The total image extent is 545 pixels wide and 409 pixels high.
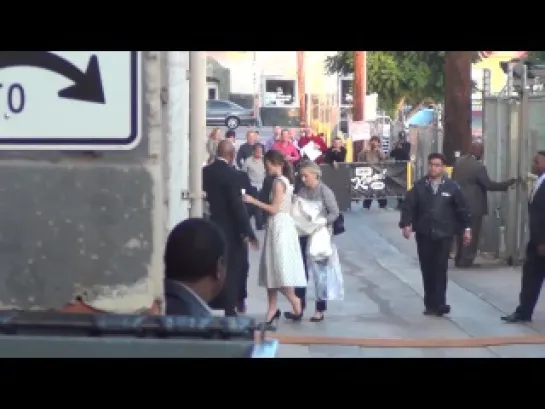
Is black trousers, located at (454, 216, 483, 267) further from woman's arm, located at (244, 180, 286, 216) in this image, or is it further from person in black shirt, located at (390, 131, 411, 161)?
person in black shirt, located at (390, 131, 411, 161)

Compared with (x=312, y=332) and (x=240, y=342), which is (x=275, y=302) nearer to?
(x=312, y=332)

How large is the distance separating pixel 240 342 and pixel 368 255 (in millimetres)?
14708

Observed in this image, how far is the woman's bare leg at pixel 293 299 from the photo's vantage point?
11.1m

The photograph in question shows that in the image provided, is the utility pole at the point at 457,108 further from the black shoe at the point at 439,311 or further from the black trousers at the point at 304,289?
the black trousers at the point at 304,289

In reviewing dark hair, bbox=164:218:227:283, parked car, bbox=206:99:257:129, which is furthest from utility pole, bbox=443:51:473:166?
parked car, bbox=206:99:257:129

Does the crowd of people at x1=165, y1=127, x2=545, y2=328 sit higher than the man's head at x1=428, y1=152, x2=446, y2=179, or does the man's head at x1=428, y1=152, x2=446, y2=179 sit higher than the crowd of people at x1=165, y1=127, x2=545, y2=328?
the man's head at x1=428, y1=152, x2=446, y2=179

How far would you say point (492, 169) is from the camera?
54.6 ft

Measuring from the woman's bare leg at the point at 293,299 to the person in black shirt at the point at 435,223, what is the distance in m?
1.50

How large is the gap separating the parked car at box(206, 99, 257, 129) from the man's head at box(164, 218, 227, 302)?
5119 cm

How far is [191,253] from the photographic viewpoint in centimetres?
382

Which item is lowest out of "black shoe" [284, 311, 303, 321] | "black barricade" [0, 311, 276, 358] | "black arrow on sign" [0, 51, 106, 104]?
"black shoe" [284, 311, 303, 321]

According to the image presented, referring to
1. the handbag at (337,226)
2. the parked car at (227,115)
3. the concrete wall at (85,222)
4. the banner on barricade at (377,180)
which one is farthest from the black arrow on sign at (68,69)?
the parked car at (227,115)

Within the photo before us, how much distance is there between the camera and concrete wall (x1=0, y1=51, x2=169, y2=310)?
359 centimetres
